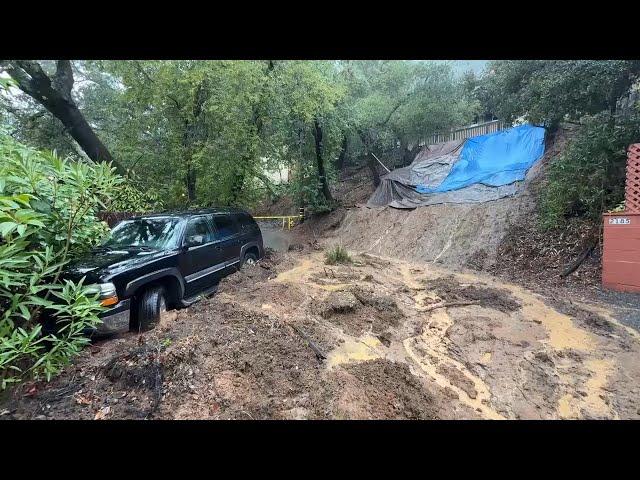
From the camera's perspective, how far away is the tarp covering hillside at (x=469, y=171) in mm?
11250

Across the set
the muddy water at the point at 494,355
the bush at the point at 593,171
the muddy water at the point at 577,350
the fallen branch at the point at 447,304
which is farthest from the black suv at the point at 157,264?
the bush at the point at 593,171

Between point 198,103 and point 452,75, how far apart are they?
12.0 metres

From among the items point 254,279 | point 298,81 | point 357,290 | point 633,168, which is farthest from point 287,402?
point 298,81

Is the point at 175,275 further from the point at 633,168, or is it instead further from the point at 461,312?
the point at 633,168

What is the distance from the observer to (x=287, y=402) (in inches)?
103

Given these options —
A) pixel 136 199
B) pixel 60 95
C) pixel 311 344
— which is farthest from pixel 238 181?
pixel 311 344

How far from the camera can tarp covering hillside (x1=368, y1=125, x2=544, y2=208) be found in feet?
36.9

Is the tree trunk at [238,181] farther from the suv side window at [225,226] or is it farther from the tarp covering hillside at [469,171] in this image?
the tarp covering hillside at [469,171]

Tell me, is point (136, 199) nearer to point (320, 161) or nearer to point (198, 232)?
point (198, 232)

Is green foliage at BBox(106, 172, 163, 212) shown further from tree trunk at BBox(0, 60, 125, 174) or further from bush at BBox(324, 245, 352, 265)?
bush at BBox(324, 245, 352, 265)

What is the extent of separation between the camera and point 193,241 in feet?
17.4

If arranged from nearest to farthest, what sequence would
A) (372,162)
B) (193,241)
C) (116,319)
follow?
(116,319), (193,241), (372,162)

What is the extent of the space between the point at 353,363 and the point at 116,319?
106 inches

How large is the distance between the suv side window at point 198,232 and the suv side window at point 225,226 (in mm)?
350
